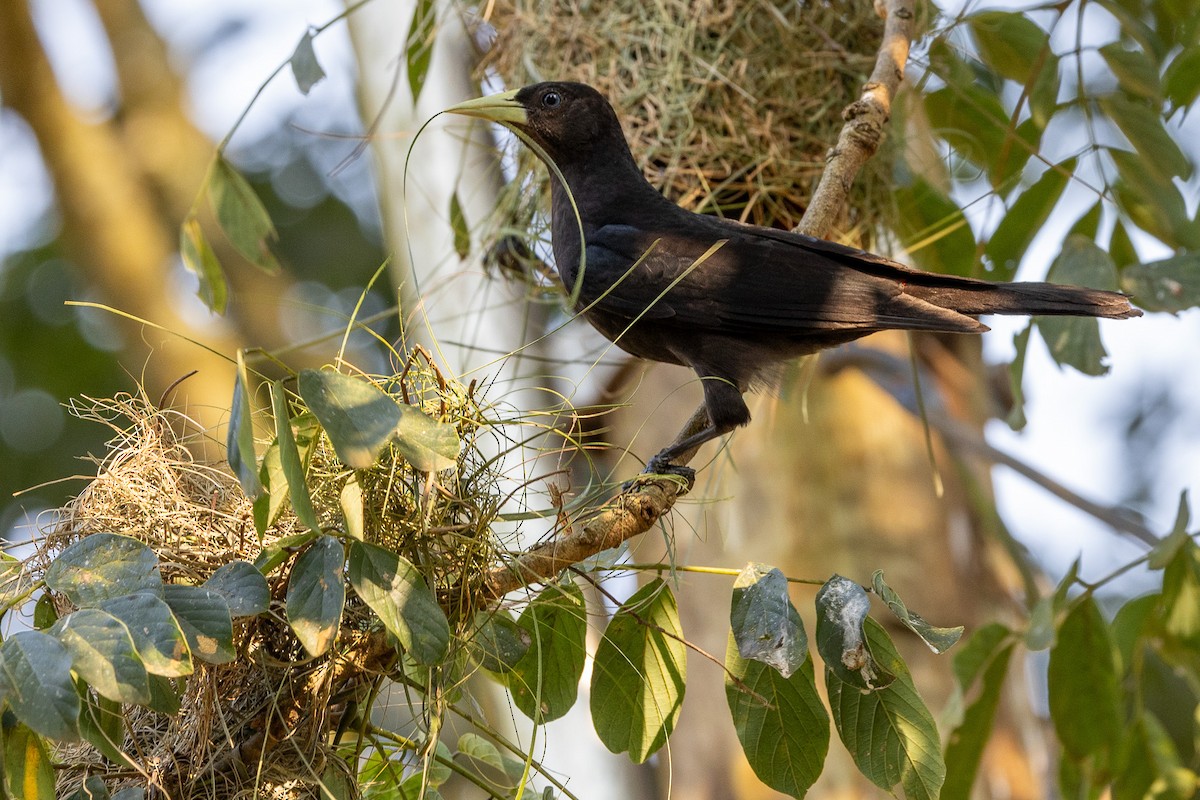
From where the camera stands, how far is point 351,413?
1275mm

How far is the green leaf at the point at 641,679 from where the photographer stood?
1716 mm

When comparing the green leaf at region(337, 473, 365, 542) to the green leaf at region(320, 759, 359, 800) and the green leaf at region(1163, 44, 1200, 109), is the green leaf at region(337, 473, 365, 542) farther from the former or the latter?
the green leaf at region(1163, 44, 1200, 109)

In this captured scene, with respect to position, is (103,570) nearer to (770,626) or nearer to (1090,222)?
(770,626)

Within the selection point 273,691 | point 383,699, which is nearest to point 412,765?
point 383,699

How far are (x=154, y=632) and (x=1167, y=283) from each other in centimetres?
224

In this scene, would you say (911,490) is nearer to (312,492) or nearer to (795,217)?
(795,217)

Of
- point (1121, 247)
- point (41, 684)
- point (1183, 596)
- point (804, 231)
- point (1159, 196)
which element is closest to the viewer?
point (41, 684)

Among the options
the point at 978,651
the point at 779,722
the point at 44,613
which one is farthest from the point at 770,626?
the point at 978,651

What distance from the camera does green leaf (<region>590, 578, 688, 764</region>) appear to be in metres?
1.72

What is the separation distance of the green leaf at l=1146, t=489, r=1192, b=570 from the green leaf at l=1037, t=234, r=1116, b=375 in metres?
0.35

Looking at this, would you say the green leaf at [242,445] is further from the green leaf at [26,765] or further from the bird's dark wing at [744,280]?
the bird's dark wing at [744,280]

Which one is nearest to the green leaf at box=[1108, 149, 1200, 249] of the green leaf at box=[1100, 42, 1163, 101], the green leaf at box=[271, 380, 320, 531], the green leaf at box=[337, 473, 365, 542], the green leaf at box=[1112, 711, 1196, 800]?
the green leaf at box=[1100, 42, 1163, 101]

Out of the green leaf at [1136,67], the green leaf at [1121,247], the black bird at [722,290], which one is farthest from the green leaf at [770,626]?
the green leaf at [1121,247]

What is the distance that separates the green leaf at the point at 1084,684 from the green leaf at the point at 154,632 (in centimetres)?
207
